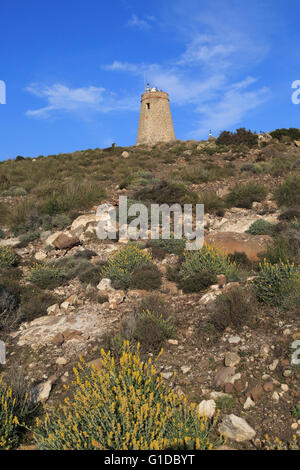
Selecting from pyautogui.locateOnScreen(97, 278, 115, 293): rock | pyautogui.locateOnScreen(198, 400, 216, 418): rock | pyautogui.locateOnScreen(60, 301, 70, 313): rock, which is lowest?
pyautogui.locateOnScreen(198, 400, 216, 418): rock

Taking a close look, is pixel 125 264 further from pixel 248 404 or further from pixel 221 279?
pixel 248 404

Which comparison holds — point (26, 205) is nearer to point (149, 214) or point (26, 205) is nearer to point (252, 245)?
point (149, 214)

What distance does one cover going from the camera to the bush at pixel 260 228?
8.05 metres

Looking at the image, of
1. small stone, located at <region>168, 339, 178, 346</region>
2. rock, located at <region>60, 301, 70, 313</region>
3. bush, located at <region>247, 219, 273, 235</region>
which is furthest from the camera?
bush, located at <region>247, 219, 273, 235</region>

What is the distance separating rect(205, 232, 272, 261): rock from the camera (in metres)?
6.92

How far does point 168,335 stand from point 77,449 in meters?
2.26

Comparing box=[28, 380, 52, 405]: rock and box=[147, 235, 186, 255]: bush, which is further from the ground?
box=[147, 235, 186, 255]: bush

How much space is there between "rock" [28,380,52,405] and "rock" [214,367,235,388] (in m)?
1.92

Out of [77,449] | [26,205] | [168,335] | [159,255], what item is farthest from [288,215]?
[26,205]

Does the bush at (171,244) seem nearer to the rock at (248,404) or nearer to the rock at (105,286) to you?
the rock at (105,286)

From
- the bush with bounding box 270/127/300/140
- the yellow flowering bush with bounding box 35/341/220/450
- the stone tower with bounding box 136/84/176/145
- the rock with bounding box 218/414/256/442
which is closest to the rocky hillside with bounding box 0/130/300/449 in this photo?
the rock with bounding box 218/414/256/442

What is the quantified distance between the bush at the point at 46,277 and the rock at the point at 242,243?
11.5 ft

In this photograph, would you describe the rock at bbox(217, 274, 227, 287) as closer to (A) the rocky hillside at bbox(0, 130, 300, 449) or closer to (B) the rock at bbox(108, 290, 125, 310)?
(A) the rocky hillside at bbox(0, 130, 300, 449)

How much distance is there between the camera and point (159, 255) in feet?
24.8
